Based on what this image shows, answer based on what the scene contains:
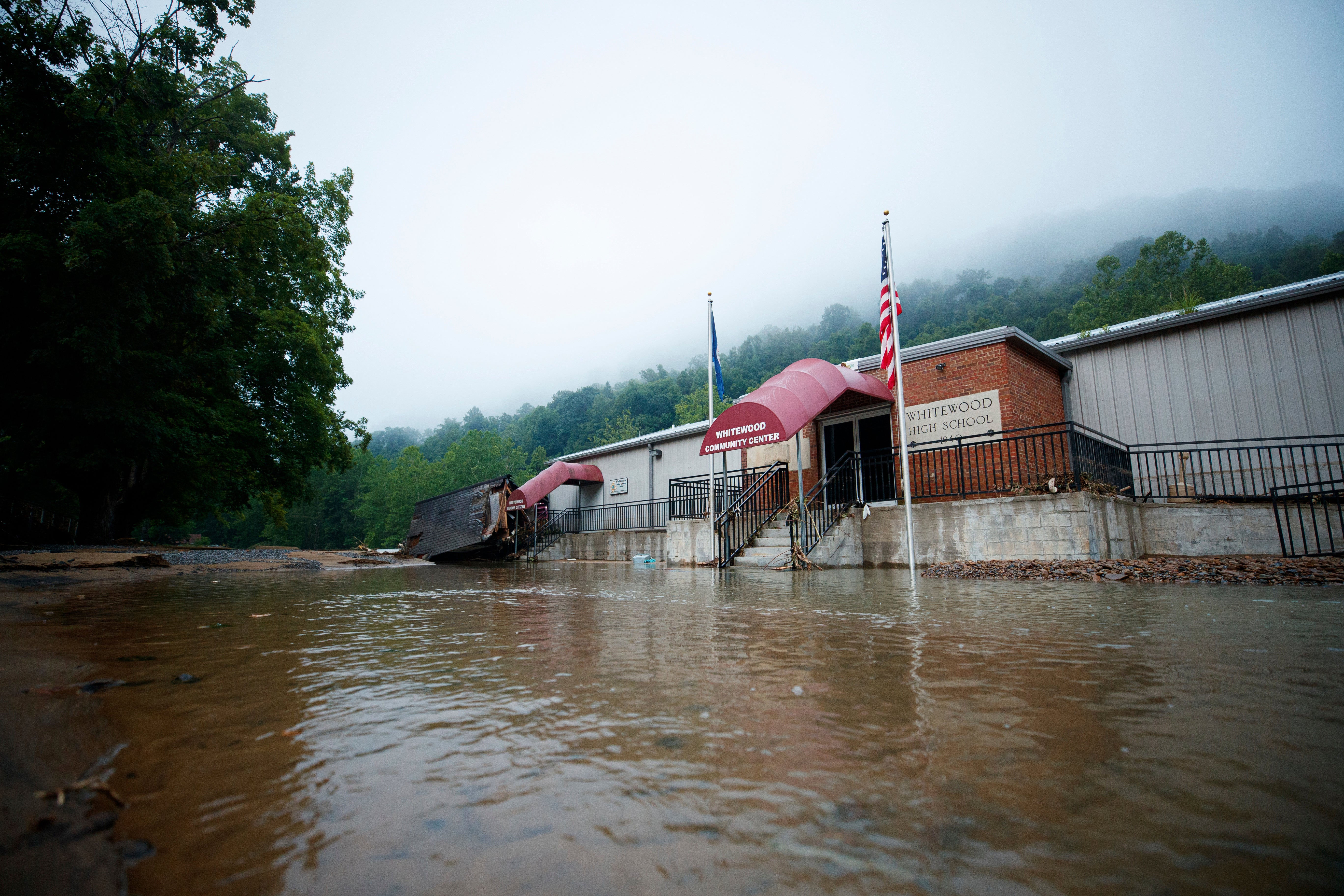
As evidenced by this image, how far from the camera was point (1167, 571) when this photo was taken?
241 inches

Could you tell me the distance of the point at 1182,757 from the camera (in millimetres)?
1176

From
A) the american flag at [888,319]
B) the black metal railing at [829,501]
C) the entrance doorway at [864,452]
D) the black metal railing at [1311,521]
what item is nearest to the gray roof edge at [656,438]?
the entrance doorway at [864,452]

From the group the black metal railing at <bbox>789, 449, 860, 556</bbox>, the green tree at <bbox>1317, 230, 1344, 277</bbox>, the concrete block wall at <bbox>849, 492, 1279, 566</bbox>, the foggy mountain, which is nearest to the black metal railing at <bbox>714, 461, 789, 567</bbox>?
the black metal railing at <bbox>789, 449, 860, 556</bbox>

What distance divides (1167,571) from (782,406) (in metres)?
5.76

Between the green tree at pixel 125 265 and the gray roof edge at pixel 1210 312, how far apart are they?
17.5m

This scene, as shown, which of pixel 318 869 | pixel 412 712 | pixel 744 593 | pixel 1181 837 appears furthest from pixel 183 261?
pixel 1181 837

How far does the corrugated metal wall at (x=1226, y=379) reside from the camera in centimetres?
968

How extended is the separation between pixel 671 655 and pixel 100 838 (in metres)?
1.81

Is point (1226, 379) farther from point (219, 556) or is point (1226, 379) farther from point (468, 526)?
point (219, 556)

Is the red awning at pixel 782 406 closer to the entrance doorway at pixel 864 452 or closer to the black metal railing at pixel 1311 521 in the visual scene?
the entrance doorway at pixel 864 452

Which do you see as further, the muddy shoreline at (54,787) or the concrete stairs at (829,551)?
the concrete stairs at (829,551)

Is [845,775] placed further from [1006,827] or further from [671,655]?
[671,655]

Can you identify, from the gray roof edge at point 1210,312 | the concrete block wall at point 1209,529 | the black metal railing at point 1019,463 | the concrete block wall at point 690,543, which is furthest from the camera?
the concrete block wall at point 690,543

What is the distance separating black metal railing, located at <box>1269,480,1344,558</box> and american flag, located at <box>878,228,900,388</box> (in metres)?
4.90
